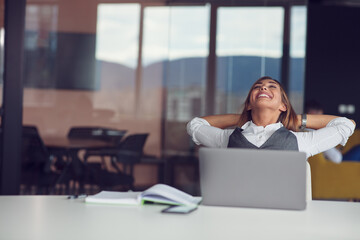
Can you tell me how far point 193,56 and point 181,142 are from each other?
1062mm

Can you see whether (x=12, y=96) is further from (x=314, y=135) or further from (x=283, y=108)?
(x=314, y=135)

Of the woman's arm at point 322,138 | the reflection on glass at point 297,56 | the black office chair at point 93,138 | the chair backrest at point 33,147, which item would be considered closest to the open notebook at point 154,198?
the woman's arm at point 322,138

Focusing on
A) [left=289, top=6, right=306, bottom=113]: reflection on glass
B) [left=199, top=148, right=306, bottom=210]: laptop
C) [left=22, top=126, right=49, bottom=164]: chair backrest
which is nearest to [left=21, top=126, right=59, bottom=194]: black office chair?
[left=22, top=126, right=49, bottom=164]: chair backrest

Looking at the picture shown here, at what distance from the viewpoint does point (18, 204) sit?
2133mm

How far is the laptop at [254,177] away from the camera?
1974 millimetres

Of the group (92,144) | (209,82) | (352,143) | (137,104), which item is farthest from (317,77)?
(92,144)

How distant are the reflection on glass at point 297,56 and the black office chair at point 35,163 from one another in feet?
9.62

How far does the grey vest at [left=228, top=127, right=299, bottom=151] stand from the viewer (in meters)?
2.81

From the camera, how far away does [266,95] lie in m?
2.82

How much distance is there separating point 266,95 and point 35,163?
12.0 ft

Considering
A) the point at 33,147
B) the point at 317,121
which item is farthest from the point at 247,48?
the point at 317,121

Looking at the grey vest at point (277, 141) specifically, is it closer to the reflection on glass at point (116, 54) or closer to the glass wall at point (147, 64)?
the glass wall at point (147, 64)

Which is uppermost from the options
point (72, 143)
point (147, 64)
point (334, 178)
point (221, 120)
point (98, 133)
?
point (147, 64)

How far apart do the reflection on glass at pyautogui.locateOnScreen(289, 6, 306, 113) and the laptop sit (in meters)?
4.29
